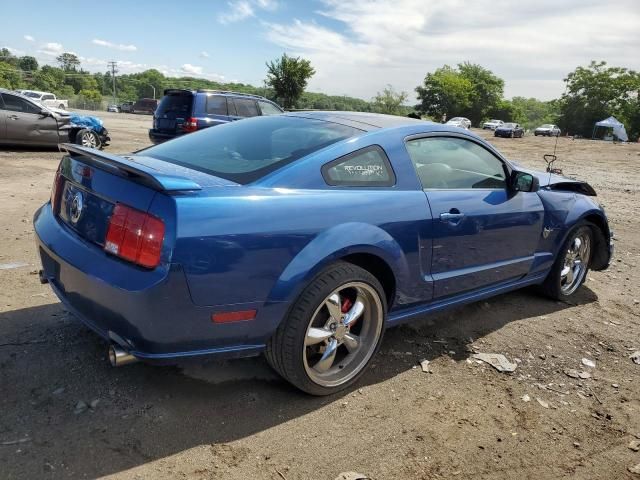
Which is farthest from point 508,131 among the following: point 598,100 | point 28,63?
point 28,63

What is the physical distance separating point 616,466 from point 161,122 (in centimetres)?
1154

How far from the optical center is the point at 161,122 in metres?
12.1

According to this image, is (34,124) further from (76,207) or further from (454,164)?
(454,164)

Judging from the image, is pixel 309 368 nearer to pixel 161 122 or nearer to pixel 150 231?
pixel 150 231

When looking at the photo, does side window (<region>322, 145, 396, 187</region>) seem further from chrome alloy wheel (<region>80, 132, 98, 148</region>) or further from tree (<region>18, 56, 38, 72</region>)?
tree (<region>18, 56, 38, 72</region>)

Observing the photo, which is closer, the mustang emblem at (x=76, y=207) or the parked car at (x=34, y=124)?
the mustang emblem at (x=76, y=207)

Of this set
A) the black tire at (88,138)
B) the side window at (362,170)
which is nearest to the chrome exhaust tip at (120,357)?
the side window at (362,170)

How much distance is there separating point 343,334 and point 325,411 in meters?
0.42

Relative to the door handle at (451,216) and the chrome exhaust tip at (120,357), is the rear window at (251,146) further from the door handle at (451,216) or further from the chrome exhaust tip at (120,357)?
the chrome exhaust tip at (120,357)

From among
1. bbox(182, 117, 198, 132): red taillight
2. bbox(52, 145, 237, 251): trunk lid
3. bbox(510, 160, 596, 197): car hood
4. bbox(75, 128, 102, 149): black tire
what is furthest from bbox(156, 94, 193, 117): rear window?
bbox(52, 145, 237, 251): trunk lid

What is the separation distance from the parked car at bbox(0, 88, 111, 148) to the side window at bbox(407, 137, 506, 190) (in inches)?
448

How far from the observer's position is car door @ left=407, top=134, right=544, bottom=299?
129 inches

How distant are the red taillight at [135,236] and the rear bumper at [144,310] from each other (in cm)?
5

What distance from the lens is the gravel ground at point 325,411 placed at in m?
2.30
